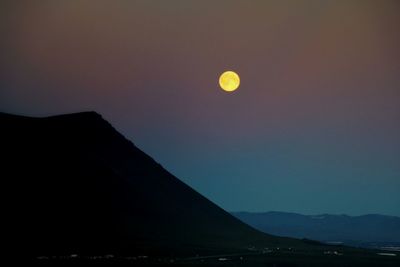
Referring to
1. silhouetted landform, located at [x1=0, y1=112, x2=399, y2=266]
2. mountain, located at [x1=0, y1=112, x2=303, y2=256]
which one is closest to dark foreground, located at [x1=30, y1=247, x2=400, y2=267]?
silhouetted landform, located at [x1=0, y1=112, x2=399, y2=266]

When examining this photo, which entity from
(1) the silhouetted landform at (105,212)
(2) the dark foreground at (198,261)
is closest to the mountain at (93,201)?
(1) the silhouetted landform at (105,212)

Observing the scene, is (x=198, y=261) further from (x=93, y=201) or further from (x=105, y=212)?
(x=93, y=201)

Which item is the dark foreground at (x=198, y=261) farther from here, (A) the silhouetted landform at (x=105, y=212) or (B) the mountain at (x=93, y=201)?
(B) the mountain at (x=93, y=201)

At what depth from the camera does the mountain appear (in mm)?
122750

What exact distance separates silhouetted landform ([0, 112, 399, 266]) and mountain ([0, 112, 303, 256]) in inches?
11.8

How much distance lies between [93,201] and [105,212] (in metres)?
5.85

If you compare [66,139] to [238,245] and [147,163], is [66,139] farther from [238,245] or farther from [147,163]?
[238,245]

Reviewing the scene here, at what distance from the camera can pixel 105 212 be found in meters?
146

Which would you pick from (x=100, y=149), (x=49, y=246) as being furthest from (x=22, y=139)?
(x=49, y=246)

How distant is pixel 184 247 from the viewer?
12875 centimetres

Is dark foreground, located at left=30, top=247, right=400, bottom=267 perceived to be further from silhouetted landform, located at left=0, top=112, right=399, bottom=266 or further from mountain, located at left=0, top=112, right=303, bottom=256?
mountain, located at left=0, top=112, right=303, bottom=256

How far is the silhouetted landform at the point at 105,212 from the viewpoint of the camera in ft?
366

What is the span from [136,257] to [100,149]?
85713 millimetres

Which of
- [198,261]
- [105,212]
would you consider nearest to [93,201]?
[105,212]
